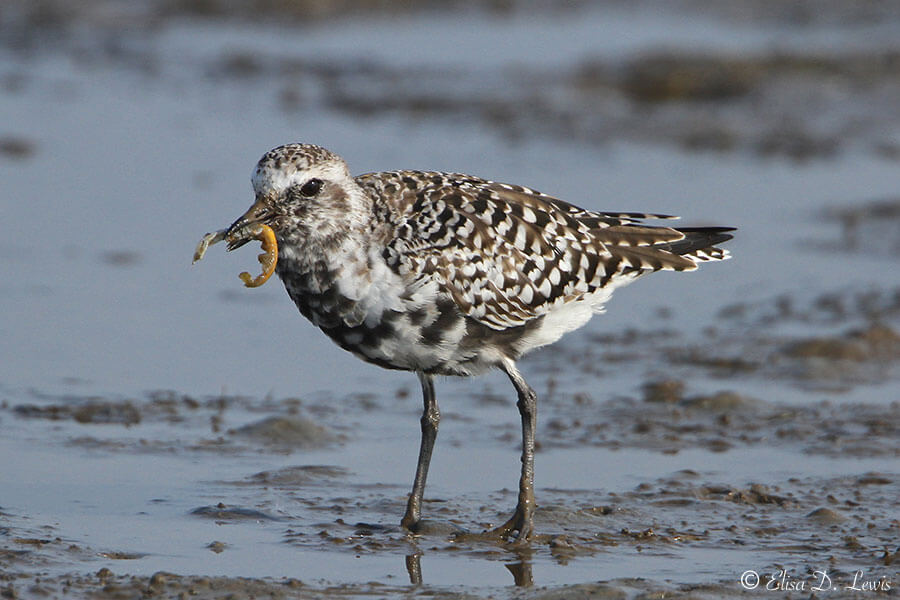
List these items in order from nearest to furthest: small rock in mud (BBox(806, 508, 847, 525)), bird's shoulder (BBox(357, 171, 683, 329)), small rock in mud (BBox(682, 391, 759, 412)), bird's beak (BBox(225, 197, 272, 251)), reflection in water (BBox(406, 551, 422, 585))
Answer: reflection in water (BBox(406, 551, 422, 585)) → bird's beak (BBox(225, 197, 272, 251)) → bird's shoulder (BBox(357, 171, 683, 329)) → small rock in mud (BBox(806, 508, 847, 525)) → small rock in mud (BBox(682, 391, 759, 412))

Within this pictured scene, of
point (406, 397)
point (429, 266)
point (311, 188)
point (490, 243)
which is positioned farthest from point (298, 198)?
point (406, 397)

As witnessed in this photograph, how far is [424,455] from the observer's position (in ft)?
28.2

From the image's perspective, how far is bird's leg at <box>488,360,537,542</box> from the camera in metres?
8.25

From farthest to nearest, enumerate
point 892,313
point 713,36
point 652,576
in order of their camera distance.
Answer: point 713,36 → point 892,313 → point 652,576

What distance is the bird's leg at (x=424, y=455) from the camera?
8.39 metres

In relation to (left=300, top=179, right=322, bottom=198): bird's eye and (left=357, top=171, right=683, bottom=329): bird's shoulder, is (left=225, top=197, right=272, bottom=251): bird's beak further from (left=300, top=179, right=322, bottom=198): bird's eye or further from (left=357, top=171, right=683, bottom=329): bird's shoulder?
(left=357, top=171, right=683, bottom=329): bird's shoulder

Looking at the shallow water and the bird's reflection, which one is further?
the shallow water

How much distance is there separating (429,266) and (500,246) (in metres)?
0.55

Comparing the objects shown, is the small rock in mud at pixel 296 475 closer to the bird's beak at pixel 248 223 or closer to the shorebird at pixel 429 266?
the shorebird at pixel 429 266

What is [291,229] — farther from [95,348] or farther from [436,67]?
[436,67]

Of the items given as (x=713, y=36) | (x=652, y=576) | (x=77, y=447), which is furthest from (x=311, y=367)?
(x=713, y=36)

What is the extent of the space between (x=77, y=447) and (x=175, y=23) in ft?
51.5

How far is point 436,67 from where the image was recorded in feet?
70.2

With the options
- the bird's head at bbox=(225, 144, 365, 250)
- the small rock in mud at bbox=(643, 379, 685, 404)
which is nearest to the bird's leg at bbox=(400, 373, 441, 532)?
the bird's head at bbox=(225, 144, 365, 250)
